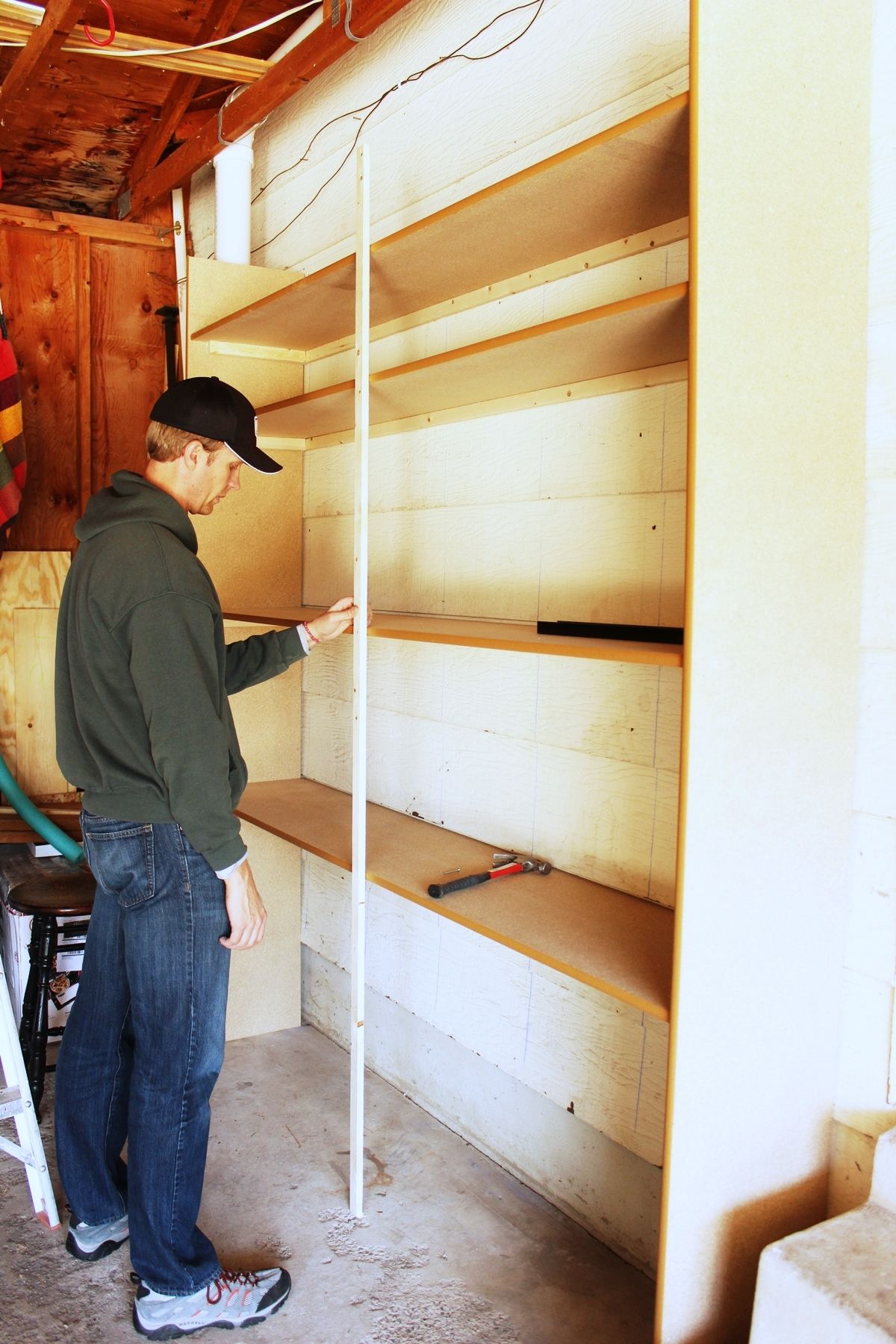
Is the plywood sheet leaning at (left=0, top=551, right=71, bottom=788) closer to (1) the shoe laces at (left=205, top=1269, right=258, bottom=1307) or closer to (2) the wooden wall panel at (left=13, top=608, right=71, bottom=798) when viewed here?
(2) the wooden wall panel at (left=13, top=608, right=71, bottom=798)

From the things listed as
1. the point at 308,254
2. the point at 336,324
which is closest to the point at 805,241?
the point at 336,324

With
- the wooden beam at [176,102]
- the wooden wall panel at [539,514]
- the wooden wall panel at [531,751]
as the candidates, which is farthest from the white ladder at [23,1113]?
the wooden beam at [176,102]

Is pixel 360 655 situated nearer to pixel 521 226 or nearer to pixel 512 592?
pixel 512 592

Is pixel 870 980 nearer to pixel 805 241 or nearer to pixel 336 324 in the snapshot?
pixel 805 241

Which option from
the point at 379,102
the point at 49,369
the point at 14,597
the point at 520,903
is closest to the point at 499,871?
the point at 520,903

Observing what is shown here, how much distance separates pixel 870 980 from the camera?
163 cm

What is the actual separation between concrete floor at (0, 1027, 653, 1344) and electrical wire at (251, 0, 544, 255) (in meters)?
2.59

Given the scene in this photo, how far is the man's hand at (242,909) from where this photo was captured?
1.88 meters

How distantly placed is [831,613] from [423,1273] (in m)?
1.54

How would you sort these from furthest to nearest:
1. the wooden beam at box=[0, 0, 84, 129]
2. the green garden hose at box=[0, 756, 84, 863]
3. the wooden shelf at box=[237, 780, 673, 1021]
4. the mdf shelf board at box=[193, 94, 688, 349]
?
1. the green garden hose at box=[0, 756, 84, 863]
2. the wooden beam at box=[0, 0, 84, 129]
3. the wooden shelf at box=[237, 780, 673, 1021]
4. the mdf shelf board at box=[193, 94, 688, 349]

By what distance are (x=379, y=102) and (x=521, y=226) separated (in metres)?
1.17

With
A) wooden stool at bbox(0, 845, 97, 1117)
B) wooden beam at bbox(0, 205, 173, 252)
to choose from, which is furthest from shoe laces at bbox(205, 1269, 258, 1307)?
wooden beam at bbox(0, 205, 173, 252)

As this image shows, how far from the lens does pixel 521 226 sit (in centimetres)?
188

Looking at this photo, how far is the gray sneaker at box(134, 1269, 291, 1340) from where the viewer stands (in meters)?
1.89
